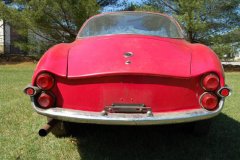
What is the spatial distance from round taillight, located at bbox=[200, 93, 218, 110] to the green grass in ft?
2.10

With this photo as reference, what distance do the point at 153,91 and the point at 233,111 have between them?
268 cm

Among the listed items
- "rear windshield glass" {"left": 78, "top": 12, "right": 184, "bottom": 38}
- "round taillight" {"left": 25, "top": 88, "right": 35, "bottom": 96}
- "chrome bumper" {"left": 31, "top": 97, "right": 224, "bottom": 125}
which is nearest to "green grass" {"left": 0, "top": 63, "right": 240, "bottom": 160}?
"chrome bumper" {"left": 31, "top": 97, "right": 224, "bottom": 125}

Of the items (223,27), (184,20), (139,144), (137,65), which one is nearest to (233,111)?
(139,144)

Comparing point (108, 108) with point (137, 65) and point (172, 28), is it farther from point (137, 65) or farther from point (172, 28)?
point (172, 28)

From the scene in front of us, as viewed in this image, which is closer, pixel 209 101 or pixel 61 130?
pixel 209 101

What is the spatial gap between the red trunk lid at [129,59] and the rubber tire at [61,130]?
0.88m

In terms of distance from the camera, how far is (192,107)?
1.86m

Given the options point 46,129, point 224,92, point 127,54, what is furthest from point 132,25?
point 46,129

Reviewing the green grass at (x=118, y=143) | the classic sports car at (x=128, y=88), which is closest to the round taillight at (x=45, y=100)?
the classic sports car at (x=128, y=88)

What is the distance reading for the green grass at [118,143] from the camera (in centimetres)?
215

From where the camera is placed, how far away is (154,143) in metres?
2.43

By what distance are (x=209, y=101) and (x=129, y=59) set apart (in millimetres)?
803

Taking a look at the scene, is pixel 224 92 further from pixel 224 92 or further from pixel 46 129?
pixel 46 129

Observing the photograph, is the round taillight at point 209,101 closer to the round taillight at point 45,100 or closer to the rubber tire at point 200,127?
the rubber tire at point 200,127
